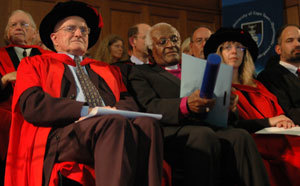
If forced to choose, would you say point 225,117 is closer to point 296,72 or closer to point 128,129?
point 128,129

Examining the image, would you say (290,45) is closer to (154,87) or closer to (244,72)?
(244,72)

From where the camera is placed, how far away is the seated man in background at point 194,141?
6.84 feet

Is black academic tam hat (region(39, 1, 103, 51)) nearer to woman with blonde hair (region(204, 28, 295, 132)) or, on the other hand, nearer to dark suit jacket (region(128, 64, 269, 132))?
dark suit jacket (region(128, 64, 269, 132))

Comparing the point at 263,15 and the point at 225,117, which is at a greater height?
the point at 263,15

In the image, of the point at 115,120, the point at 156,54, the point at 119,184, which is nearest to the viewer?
the point at 119,184

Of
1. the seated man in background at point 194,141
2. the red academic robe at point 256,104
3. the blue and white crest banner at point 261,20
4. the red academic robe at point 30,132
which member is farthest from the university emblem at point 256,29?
the red academic robe at point 30,132

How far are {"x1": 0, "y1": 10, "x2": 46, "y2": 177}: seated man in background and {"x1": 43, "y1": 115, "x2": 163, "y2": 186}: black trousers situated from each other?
0.75 meters

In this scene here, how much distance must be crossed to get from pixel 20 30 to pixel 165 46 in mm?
1437

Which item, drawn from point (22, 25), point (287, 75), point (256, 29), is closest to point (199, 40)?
point (287, 75)

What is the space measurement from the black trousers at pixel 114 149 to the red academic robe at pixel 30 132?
3.1 inches

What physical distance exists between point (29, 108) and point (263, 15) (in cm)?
500

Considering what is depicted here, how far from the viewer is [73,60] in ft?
8.23

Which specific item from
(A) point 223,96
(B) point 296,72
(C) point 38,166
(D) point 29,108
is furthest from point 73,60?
(B) point 296,72

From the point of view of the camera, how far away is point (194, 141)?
7.00 ft
